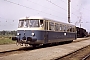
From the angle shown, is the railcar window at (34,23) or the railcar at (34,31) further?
the railcar window at (34,23)

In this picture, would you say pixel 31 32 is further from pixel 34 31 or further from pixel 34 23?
pixel 34 23

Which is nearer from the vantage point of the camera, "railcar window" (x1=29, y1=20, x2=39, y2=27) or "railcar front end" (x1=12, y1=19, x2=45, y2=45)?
"railcar front end" (x1=12, y1=19, x2=45, y2=45)

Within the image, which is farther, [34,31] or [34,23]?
[34,23]

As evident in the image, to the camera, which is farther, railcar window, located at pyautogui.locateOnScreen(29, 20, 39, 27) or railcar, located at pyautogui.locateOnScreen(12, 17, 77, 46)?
railcar window, located at pyautogui.locateOnScreen(29, 20, 39, 27)

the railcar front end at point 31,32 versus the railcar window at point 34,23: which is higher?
the railcar window at point 34,23

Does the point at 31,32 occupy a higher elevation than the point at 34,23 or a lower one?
lower

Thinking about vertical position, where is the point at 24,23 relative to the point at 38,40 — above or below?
above

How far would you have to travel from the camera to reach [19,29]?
55.8 feet

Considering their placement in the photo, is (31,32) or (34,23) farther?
(34,23)

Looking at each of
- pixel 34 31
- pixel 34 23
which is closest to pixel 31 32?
pixel 34 31

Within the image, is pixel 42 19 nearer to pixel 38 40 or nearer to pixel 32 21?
pixel 32 21

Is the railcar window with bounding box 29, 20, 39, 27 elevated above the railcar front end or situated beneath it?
elevated above

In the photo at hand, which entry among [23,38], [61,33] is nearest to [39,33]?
[23,38]

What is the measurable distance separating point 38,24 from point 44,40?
1.65m
